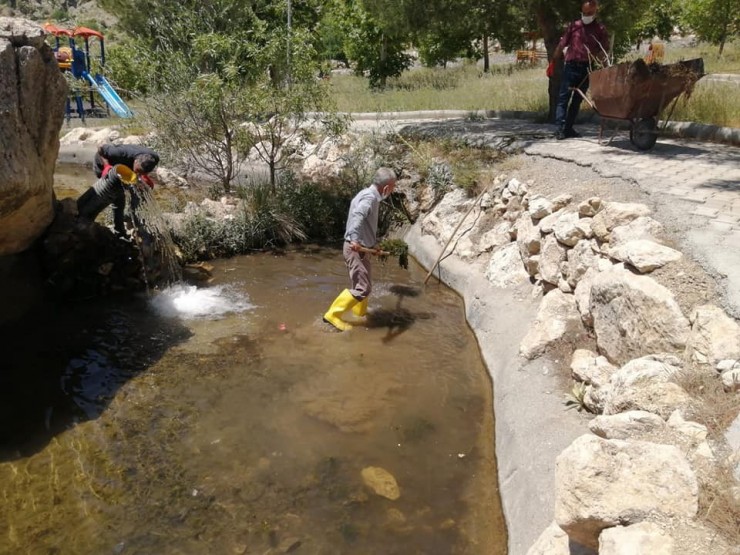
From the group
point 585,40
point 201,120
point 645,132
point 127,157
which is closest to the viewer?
point 127,157

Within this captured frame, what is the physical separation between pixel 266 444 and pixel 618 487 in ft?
9.84

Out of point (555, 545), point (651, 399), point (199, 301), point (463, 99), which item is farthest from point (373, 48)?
point (555, 545)

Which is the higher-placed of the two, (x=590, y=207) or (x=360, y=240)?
(x=590, y=207)

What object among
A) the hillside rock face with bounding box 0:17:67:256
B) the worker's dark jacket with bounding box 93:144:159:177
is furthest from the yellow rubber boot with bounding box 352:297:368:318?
the hillside rock face with bounding box 0:17:67:256

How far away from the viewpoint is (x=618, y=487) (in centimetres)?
270

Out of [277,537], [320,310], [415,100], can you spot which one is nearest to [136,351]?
Result: [320,310]

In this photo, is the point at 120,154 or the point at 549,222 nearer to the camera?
the point at 549,222

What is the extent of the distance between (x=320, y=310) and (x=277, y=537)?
3.89 metres

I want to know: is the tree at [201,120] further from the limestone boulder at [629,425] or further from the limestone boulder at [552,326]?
the limestone boulder at [629,425]

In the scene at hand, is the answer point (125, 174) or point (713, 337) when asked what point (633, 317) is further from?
point (125, 174)

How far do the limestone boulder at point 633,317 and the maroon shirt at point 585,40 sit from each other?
17.4 ft

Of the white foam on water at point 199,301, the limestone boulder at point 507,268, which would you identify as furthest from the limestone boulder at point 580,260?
the white foam on water at point 199,301

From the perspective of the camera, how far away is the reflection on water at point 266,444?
13.2 ft

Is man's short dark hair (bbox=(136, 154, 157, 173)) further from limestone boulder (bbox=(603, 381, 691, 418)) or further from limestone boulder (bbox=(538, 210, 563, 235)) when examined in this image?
limestone boulder (bbox=(603, 381, 691, 418))
